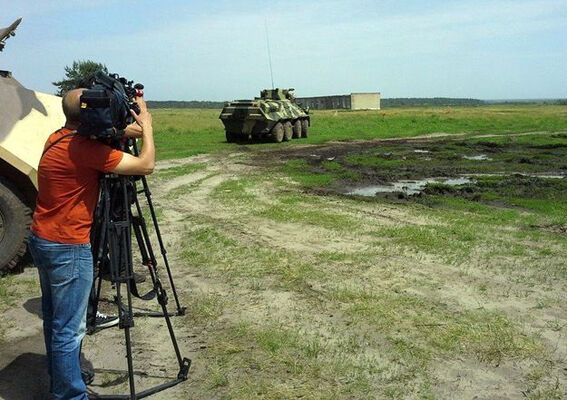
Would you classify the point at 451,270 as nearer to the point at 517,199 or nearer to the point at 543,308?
the point at 543,308

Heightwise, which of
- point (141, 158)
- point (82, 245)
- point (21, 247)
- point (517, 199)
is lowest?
point (517, 199)

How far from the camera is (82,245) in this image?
3.34 meters

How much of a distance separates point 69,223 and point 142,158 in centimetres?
51

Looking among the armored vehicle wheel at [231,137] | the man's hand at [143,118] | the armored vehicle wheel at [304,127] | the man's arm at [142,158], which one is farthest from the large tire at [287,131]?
the man's arm at [142,158]

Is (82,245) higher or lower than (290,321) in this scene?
higher

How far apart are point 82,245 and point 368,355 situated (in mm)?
2213

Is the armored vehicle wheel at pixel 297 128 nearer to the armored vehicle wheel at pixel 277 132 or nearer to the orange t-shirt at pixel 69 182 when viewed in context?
the armored vehicle wheel at pixel 277 132

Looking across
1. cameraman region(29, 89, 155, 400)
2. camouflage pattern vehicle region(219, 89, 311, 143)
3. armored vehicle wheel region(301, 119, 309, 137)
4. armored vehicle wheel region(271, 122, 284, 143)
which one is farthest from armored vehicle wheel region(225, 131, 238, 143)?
cameraman region(29, 89, 155, 400)

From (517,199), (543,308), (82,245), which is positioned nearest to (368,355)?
(543,308)

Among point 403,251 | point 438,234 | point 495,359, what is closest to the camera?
point 495,359

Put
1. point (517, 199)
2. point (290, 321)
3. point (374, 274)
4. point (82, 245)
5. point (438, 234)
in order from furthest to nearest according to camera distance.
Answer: point (517, 199)
point (438, 234)
point (374, 274)
point (290, 321)
point (82, 245)

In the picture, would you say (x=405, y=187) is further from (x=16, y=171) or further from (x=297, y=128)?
(x=297, y=128)

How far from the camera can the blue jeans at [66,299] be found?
10.8 ft

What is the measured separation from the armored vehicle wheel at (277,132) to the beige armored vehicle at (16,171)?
61.8 ft
